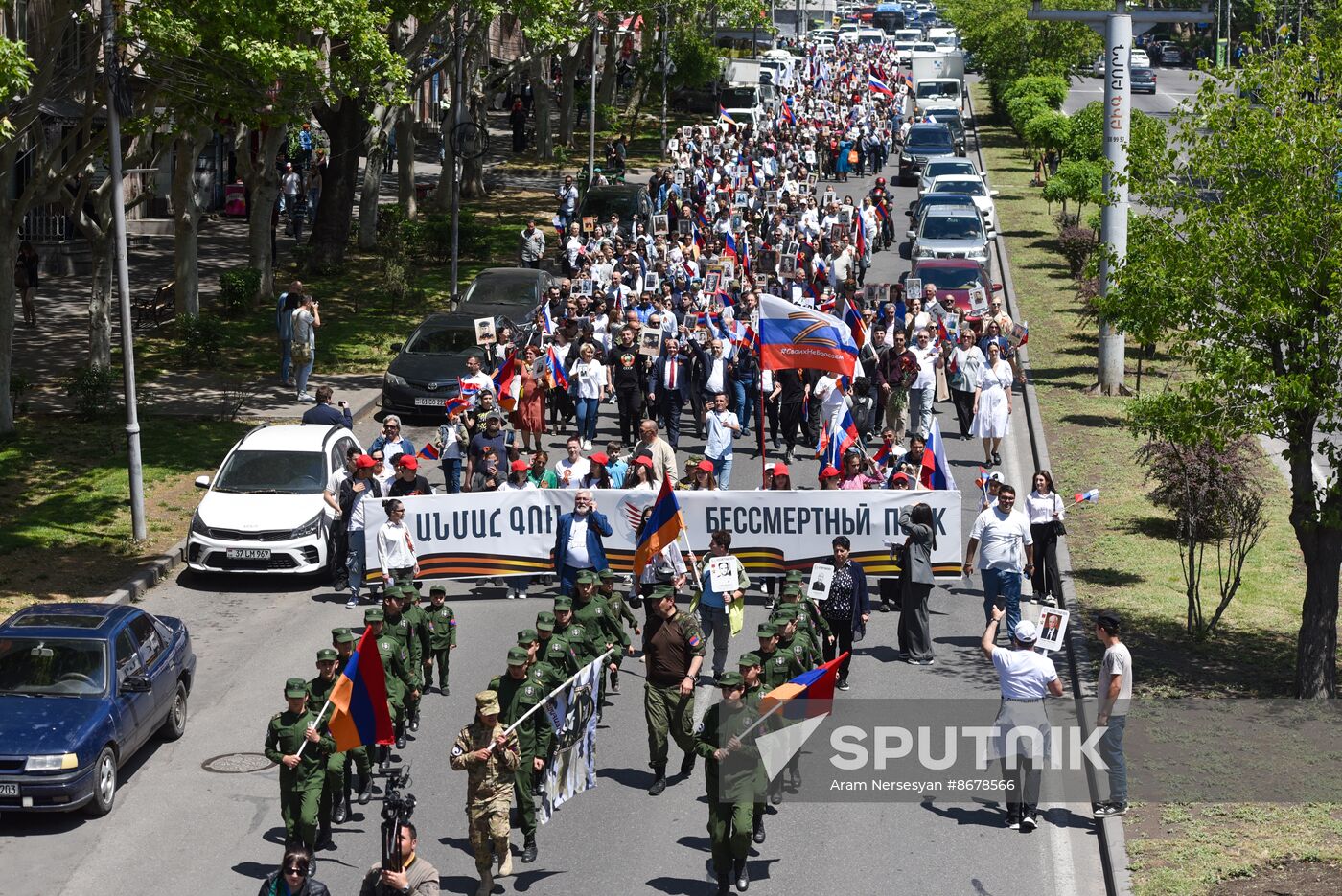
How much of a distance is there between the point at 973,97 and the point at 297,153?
46.8 metres

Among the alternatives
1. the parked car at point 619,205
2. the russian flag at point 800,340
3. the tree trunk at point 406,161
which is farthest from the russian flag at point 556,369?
the tree trunk at point 406,161

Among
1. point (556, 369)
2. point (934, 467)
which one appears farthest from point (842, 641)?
point (556, 369)

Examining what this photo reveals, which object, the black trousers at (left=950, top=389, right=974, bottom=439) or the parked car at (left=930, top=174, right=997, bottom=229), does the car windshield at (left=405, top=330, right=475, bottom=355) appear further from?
the parked car at (left=930, top=174, right=997, bottom=229)

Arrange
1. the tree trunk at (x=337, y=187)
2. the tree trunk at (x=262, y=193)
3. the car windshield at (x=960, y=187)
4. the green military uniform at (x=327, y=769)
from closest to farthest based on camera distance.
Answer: the green military uniform at (x=327, y=769)
the tree trunk at (x=262, y=193)
the tree trunk at (x=337, y=187)
the car windshield at (x=960, y=187)

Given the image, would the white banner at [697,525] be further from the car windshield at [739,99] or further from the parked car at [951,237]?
the car windshield at [739,99]

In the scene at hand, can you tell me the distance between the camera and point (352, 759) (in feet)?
47.9

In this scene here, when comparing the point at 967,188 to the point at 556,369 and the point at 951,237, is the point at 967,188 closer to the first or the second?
the point at 951,237

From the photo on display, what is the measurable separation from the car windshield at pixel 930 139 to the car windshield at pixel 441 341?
30.3 meters

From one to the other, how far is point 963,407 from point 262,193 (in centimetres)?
1547

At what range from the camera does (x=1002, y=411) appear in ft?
81.9

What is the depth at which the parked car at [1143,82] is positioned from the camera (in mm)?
86438

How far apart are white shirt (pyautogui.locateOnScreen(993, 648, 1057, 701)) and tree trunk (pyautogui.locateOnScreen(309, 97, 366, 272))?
28.8 m

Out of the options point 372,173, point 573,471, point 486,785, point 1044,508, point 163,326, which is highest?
point 372,173

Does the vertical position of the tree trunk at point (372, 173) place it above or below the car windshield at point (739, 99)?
below
